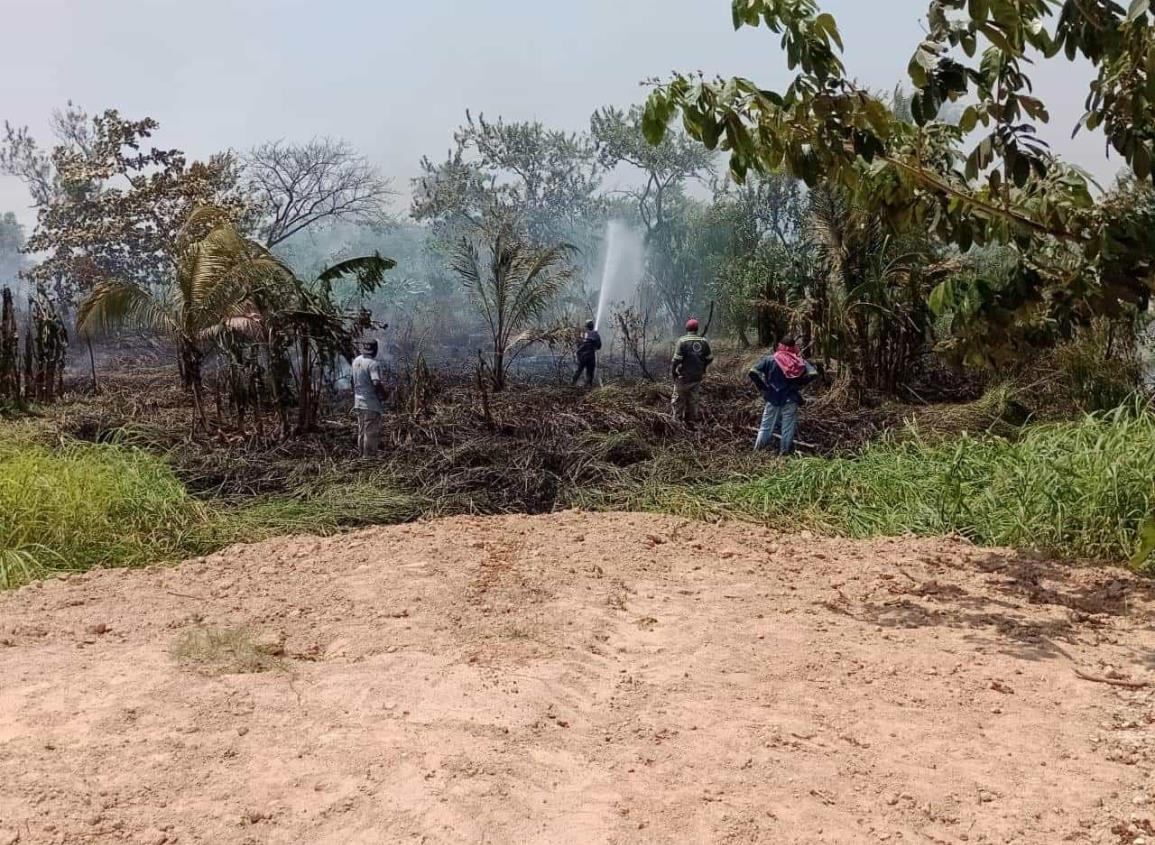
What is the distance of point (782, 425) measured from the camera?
9055 millimetres

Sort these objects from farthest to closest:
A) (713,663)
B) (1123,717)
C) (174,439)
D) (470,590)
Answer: (174,439) < (470,590) < (713,663) < (1123,717)

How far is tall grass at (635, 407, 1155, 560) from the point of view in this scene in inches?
219

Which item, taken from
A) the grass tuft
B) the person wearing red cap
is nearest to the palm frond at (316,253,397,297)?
the person wearing red cap

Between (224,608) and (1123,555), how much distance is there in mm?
4980

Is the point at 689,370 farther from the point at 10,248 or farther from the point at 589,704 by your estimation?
the point at 10,248

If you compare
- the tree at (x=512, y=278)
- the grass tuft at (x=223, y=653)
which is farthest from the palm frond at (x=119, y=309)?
the grass tuft at (x=223, y=653)

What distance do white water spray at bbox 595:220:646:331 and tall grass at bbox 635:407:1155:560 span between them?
2468cm

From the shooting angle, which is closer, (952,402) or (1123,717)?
(1123,717)

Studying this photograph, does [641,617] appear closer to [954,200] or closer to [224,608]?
[224,608]

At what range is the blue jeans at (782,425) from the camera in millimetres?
8945

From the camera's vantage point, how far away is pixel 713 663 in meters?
4.01

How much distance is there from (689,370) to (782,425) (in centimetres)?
164

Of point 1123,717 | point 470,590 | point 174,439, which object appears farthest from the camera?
point 174,439

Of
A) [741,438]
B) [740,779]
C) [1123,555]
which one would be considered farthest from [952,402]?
[740,779]
